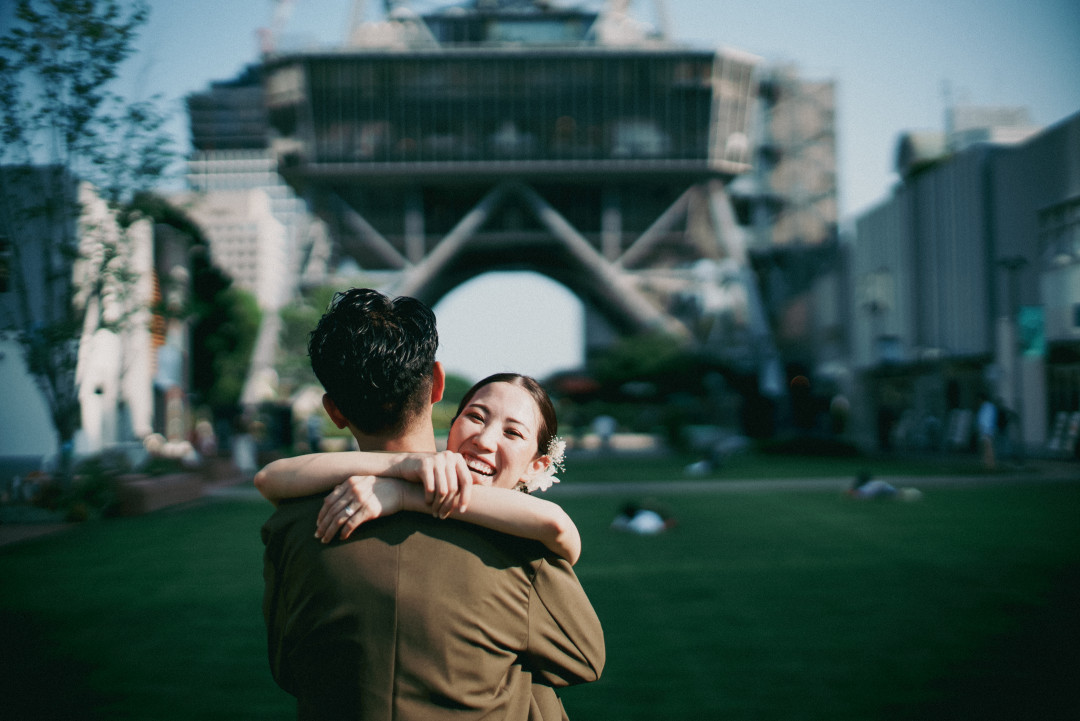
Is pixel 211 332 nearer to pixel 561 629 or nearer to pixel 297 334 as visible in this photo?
pixel 297 334

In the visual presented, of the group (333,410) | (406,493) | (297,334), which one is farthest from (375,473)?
(297,334)

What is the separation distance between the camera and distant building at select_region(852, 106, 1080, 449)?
2472 cm

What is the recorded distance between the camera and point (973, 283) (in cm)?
3030

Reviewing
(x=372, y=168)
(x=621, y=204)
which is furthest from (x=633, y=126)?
(x=372, y=168)

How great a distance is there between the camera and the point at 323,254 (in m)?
54.6

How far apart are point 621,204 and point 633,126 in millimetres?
5748

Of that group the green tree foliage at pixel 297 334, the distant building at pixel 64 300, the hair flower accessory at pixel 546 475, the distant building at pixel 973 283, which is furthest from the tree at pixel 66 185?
the green tree foliage at pixel 297 334

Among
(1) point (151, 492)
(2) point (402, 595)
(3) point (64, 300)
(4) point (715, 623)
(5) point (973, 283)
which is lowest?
(1) point (151, 492)

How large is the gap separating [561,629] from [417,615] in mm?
324

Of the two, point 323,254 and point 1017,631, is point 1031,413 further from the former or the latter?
point 323,254

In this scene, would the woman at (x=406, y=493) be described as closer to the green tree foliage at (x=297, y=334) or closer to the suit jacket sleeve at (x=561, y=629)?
the suit jacket sleeve at (x=561, y=629)

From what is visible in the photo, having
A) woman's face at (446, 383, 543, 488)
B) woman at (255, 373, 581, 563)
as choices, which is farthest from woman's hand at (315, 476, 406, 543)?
woman's face at (446, 383, 543, 488)

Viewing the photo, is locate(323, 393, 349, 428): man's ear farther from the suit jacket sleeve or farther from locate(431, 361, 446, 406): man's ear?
the suit jacket sleeve

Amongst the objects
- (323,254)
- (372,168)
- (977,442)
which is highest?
(372,168)
